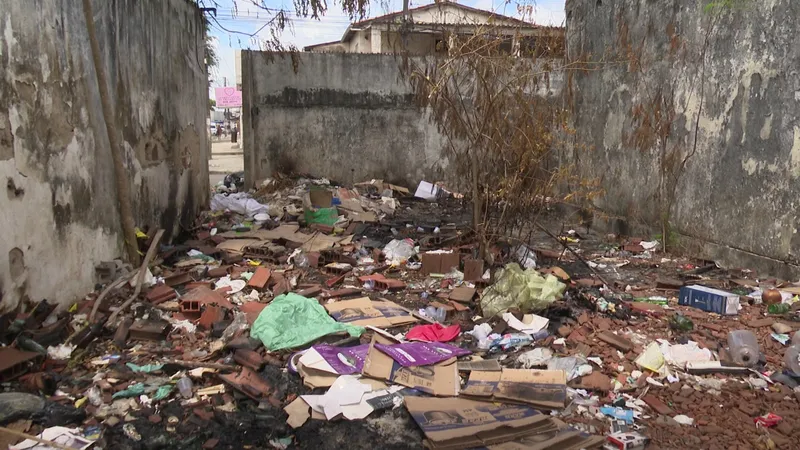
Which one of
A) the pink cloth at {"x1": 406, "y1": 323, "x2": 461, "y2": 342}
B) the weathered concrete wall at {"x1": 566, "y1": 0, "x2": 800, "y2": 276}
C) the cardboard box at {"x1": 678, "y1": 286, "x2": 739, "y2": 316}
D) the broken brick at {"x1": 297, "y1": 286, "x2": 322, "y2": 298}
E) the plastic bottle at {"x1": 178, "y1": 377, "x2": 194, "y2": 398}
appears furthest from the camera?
the weathered concrete wall at {"x1": 566, "y1": 0, "x2": 800, "y2": 276}

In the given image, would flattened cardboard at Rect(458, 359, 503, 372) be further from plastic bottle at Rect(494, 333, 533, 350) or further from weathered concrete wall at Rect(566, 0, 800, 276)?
weathered concrete wall at Rect(566, 0, 800, 276)

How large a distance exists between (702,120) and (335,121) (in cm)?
628

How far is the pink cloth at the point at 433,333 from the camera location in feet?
12.9

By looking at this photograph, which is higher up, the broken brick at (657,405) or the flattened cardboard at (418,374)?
the flattened cardboard at (418,374)

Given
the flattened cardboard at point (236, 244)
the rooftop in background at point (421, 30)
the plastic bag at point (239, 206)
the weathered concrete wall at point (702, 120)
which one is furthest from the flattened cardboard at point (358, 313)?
the plastic bag at point (239, 206)

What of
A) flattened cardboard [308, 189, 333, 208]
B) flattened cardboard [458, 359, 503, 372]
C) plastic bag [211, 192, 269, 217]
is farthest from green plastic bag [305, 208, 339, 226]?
flattened cardboard [458, 359, 503, 372]

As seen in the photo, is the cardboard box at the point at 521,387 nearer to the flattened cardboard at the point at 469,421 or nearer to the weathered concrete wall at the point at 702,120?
the flattened cardboard at the point at 469,421

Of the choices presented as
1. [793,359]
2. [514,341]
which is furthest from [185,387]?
[793,359]

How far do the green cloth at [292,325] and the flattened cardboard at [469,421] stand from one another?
3.19ft

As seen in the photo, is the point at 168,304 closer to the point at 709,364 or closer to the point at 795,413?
the point at 709,364

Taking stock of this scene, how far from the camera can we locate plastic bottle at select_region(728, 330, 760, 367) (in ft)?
11.4

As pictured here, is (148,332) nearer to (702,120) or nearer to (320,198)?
(320,198)

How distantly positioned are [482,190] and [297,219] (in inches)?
132

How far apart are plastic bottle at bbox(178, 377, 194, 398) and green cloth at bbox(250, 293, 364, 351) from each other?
588 mm
